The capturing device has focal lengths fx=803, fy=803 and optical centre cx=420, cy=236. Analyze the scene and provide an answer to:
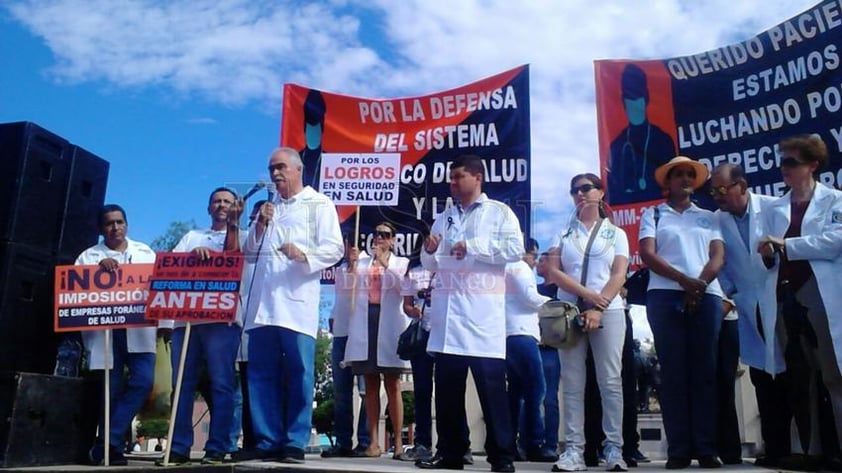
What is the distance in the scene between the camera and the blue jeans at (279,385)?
534 cm

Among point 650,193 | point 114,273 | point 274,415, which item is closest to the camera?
point 274,415

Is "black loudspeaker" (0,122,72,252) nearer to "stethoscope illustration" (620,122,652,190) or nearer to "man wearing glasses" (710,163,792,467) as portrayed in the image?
"man wearing glasses" (710,163,792,467)

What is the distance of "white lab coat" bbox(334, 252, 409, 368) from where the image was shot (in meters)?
6.95

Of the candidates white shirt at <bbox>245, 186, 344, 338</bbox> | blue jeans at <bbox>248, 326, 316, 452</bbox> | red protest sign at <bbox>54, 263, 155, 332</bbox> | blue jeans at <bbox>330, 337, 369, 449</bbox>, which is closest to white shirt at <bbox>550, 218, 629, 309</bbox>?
white shirt at <bbox>245, 186, 344, 338</bbox>

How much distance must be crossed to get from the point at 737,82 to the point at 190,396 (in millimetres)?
5471

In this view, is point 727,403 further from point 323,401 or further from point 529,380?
point 323,401

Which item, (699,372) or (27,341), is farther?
(27,341)

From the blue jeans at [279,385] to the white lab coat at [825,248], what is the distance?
3.08 metres

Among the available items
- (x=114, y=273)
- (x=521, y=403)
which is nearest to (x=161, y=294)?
(x=114, y=273)

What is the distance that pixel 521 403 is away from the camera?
279 inches

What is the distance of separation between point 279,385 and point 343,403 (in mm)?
1629

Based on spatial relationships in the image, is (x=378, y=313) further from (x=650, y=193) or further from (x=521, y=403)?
Answer: (x=650, y=193)

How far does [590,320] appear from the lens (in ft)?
16.5

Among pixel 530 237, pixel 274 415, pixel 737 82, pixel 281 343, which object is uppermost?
pixel 737 82
